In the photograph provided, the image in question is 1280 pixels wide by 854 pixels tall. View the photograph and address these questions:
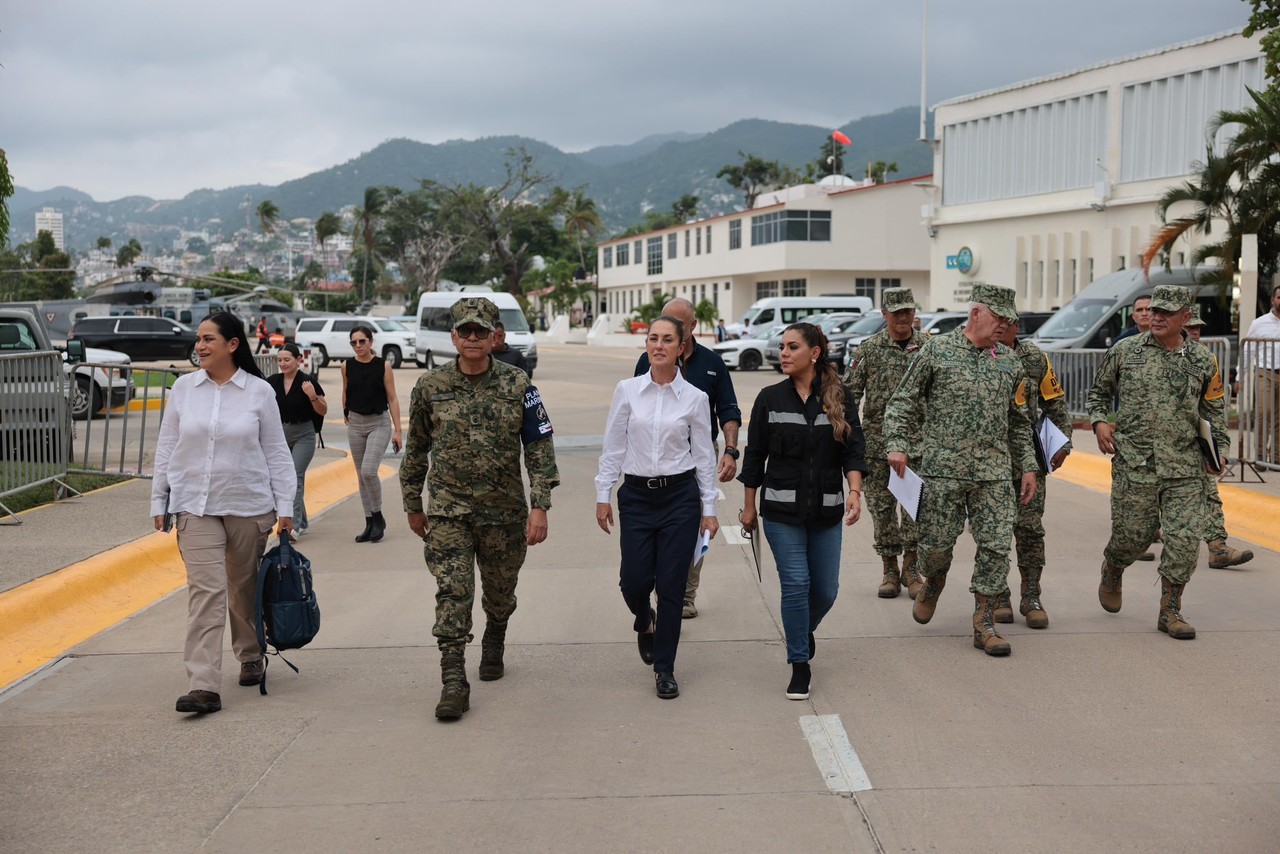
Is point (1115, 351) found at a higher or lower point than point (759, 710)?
higher

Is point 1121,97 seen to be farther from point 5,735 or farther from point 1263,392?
point 5,735

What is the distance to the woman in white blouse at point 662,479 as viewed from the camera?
6.25m

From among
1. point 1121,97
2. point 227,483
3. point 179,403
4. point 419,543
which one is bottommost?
point 419,543

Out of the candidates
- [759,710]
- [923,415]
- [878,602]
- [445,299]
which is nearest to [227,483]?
[759,710]

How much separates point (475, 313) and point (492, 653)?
1801 mm

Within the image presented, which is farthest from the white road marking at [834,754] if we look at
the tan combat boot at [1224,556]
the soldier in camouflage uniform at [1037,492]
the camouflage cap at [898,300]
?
the tan combat boot at [1224,556]

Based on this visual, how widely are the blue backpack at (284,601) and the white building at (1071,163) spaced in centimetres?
3710

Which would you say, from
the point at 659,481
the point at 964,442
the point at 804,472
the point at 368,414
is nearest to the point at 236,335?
the point at 659,481

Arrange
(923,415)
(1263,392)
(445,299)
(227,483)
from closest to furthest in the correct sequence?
(227,483)
(923,415)
(1263,392)
(445,299)

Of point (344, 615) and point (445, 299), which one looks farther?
point (445, 299)

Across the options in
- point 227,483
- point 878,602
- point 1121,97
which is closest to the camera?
point 227,483

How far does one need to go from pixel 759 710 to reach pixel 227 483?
106 inches

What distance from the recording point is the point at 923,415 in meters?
7.12

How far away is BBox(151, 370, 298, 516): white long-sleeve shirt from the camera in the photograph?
20.2ft
